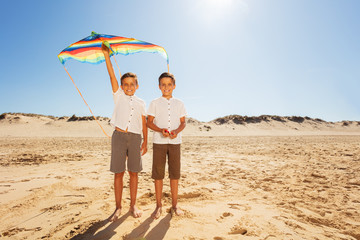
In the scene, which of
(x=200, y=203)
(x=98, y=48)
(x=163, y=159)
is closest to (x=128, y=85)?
(x=98, y=48)

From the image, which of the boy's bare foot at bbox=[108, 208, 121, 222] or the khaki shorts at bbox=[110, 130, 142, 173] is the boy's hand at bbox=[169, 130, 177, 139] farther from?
the boy's bare foot at bbox=[108, 208, 121, 222]

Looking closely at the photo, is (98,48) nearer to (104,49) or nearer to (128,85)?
(104,49)

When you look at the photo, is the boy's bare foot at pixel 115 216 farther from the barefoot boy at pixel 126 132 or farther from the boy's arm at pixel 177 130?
the boy's arm at pixel 177 130

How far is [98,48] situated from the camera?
11.0ft

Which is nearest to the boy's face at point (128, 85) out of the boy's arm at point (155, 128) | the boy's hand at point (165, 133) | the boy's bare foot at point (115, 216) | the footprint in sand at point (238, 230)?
the boy's arm at point (155, 128)

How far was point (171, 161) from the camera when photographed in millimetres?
2822

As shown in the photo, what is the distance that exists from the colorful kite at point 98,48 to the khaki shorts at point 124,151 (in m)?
1.19

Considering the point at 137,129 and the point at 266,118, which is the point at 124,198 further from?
the point at 266,118

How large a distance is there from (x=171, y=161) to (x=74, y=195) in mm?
2152

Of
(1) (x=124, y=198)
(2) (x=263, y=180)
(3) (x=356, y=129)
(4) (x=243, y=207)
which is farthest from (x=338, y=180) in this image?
(3) (x=356, y=129)

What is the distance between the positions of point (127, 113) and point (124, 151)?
56 cm

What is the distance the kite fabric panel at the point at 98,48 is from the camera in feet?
10.4

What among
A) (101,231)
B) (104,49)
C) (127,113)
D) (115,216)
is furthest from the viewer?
(104,49)

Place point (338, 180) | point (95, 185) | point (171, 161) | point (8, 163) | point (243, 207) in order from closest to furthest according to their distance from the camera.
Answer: point (171, 161) → point (243, 207) → point (95, 185) → point (338, 180) → point (8, 163)
